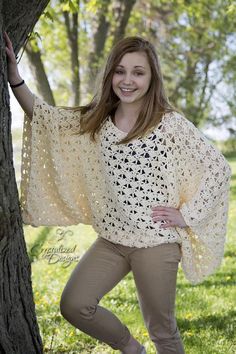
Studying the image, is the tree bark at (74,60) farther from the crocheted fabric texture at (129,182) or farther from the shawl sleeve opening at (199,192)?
the shawl sleeve opening at (199,192)

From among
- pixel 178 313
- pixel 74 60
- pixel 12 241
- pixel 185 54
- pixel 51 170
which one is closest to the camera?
pixel 12 241

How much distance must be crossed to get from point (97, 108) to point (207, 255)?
1.06 metres

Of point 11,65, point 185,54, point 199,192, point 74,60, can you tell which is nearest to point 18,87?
point 11,65

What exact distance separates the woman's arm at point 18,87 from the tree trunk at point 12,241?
8 centimetres

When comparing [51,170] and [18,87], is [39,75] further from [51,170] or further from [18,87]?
[18,87]

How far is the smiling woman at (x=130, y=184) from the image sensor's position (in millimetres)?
2961

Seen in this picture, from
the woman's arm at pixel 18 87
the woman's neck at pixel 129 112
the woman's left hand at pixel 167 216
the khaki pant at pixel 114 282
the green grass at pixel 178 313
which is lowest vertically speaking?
the green grass at pixel 178 313

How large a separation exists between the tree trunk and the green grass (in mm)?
962

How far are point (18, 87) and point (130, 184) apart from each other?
768 millimetres

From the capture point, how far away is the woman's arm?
2717 mm

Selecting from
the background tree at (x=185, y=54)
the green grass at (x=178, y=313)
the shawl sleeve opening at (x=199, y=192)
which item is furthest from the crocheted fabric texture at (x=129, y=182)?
the background tree at (x=185, y=54)

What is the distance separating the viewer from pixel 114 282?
9.92 ft

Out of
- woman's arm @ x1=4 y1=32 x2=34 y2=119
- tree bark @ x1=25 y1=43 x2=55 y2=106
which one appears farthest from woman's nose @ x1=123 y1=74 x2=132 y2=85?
tree bark @ x1=25 y1=43 x2=55 y2=106

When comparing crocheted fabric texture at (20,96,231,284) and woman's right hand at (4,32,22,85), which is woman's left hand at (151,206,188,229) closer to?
crocheted fabric texture at (20,96,231,284)
